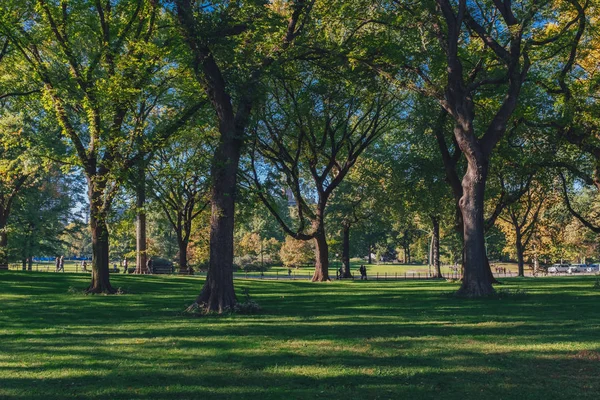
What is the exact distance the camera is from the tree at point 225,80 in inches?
556

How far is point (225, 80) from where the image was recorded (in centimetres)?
1505

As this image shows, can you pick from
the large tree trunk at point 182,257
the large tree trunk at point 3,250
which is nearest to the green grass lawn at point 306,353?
the large tree trunk at point 3,250

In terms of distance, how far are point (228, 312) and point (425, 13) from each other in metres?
12.9

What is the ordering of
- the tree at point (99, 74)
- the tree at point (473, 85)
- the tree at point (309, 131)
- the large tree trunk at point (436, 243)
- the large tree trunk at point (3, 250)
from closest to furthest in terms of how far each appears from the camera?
the tree at point (473, 85) < the tree at point (99, 74) < the tree at point (309, 131) < the large tree trunk at point (3, 250) < the large tree trunk at point (436, 243)

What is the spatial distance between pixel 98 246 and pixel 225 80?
10.4 m

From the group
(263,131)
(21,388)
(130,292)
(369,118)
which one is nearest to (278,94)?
(263,131)

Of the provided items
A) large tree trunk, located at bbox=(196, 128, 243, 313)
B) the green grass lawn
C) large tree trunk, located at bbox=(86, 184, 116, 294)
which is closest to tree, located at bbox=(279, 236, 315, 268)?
large tree trunk, located at bbox=(86, 184, 116, 294)

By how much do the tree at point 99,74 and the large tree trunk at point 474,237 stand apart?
10.8 meters

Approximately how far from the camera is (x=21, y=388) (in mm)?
6316

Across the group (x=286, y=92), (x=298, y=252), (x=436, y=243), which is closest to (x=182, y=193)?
(x=286, y=92)

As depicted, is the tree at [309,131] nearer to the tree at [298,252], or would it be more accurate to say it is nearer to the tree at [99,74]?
the tree at [99,74]

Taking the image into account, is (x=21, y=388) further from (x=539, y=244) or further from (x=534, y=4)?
(x=539, y=244)

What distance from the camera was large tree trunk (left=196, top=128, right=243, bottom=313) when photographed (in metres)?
14.6

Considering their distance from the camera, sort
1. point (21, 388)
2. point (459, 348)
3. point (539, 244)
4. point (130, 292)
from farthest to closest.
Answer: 1. point (539, 244)
2. point (130, 292)
3. point (459, 348)
4. point (21, 388)
